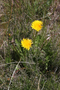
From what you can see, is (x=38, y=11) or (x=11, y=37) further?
(x=38, y=11)

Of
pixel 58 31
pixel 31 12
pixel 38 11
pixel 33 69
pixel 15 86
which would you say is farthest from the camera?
pixel 38 11

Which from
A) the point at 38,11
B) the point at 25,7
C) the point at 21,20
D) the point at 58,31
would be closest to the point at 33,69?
the point at 58,31

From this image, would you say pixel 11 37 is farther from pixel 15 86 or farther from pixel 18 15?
pixel 15 86

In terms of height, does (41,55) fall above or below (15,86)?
above

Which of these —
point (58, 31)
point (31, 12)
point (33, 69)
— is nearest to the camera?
point (33, 69)

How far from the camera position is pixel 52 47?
1116 millimetres

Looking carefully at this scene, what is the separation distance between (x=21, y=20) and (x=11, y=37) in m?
0.27

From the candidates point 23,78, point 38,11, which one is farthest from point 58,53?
point 38,11

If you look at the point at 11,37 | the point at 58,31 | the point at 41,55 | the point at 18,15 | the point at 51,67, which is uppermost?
the point at 18,15

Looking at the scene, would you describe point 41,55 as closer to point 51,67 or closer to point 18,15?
point 51,67

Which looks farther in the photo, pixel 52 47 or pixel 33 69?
pixel 52 47

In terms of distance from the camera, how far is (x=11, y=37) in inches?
51.0

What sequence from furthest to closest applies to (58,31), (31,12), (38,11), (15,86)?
(38,11)
(31,12)
(58,31)
(15,86)

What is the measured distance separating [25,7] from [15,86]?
3.68ft
